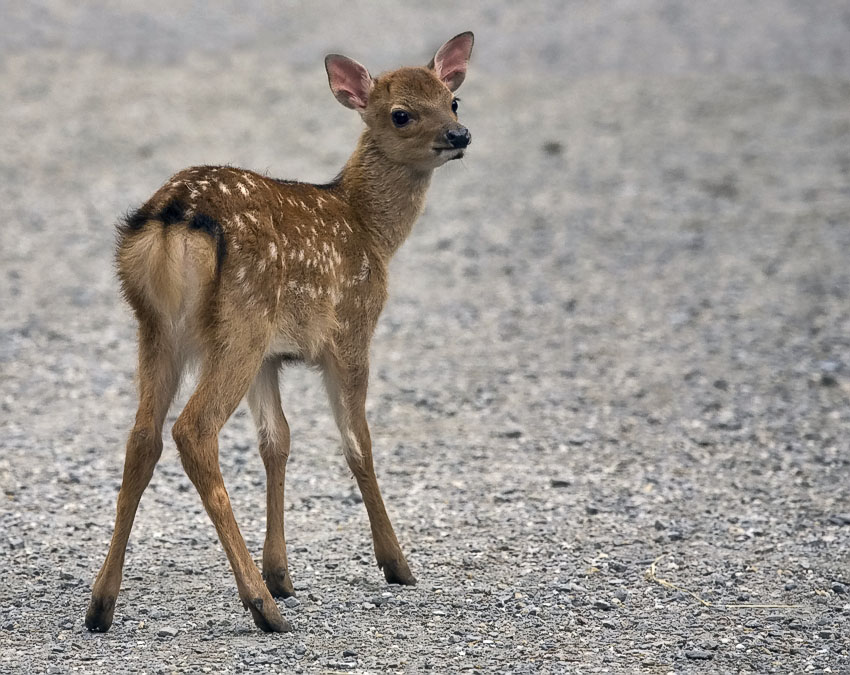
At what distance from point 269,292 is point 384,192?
1.41 m

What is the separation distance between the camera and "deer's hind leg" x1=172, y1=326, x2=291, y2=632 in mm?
5211

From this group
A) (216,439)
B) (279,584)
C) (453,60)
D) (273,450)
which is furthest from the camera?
(453,60)

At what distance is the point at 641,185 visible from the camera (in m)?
15.5

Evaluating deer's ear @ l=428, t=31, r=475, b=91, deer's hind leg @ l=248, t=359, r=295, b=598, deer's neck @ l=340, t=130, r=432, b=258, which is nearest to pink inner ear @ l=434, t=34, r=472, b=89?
deer's ear @ l=428, t=31, r=475, b=91

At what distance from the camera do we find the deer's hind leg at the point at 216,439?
17.1ft

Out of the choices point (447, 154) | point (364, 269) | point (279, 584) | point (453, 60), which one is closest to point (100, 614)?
point (279, 584)

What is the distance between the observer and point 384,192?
662 centimetres

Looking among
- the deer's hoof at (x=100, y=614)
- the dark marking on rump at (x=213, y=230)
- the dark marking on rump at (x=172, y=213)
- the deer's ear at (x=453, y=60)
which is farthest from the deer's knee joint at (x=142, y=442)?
the deer's ear at (x=453, y=60)

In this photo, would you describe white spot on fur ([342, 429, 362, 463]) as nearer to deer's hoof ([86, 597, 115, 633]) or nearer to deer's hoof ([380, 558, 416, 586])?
deer's hoof ([380, 558, 416, 586])

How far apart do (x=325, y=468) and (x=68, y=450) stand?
1.71m

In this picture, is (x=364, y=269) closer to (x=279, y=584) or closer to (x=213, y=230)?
(x=213, y=230)

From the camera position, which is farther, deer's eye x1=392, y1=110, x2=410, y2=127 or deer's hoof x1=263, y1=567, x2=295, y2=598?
deer's eye x1=392, y1=110, x2=410, y2=127

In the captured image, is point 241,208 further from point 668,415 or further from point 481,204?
point 481,204

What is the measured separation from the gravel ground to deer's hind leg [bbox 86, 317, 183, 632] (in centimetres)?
20
